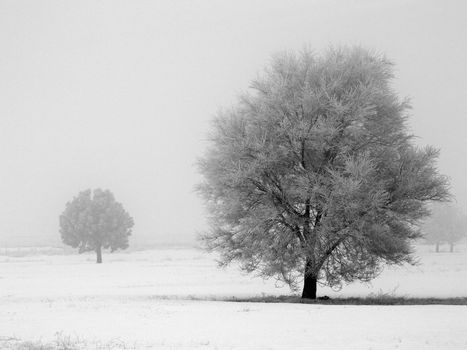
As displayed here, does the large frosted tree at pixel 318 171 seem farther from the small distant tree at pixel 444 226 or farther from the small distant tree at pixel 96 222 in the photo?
the small distant tree at pixel 444 226

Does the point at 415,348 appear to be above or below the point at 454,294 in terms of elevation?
above

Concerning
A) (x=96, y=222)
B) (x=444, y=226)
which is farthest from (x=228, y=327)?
(x=444, y=226)

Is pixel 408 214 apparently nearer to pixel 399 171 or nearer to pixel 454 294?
pixel 399 171

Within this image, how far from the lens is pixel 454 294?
30.2 m

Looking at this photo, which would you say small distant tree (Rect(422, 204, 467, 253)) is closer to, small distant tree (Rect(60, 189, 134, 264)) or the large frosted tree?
small distant tree (Rect(60, 189, 134, 264))

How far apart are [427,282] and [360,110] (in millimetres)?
20823

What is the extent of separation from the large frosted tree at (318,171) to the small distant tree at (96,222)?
4971 centimetres

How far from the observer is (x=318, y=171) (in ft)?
82.0

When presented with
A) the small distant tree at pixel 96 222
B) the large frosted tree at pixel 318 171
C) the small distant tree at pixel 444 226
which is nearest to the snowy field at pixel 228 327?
the large frosted tree at pixel 318 171

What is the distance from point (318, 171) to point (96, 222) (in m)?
54.5

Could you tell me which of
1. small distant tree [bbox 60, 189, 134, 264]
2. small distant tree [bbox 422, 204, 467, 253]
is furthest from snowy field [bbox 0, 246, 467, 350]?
small distant tree [bbox 422, 204, 467, 253]

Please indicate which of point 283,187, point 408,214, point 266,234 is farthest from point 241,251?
point 408,214

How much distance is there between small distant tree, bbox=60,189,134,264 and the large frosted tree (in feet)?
163

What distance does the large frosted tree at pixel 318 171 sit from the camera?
23672mm
